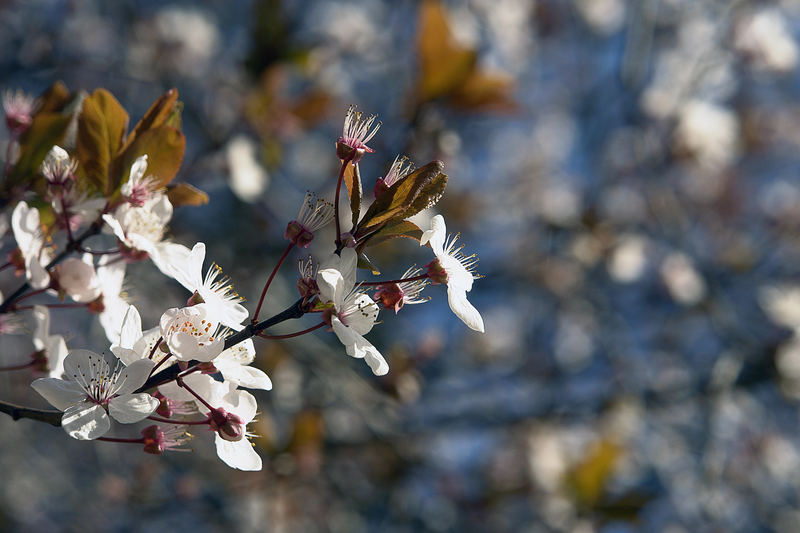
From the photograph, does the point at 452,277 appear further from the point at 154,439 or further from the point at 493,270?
the point at 493,270

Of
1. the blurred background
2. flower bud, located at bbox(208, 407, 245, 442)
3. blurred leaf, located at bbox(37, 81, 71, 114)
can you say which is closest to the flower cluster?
flower bud, located at bbox(208, 407, 245, 442)

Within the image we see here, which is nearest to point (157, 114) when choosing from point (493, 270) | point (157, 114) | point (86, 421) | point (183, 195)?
point (157, 114)

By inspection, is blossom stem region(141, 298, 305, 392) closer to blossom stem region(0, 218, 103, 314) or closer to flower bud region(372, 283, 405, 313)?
flower bud region(372, 283, 405, 313)

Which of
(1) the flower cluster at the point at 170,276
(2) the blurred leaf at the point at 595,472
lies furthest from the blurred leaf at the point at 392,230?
(2) the blurred leaf at the point at 595,472

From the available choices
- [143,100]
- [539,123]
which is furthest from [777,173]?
[143,100]

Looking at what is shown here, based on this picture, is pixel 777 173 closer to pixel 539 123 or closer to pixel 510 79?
pixel 539 123

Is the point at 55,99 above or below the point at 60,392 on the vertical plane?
above

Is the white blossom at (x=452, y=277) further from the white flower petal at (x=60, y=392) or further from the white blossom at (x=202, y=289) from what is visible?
the white flower petal at (x=60, y=392)
